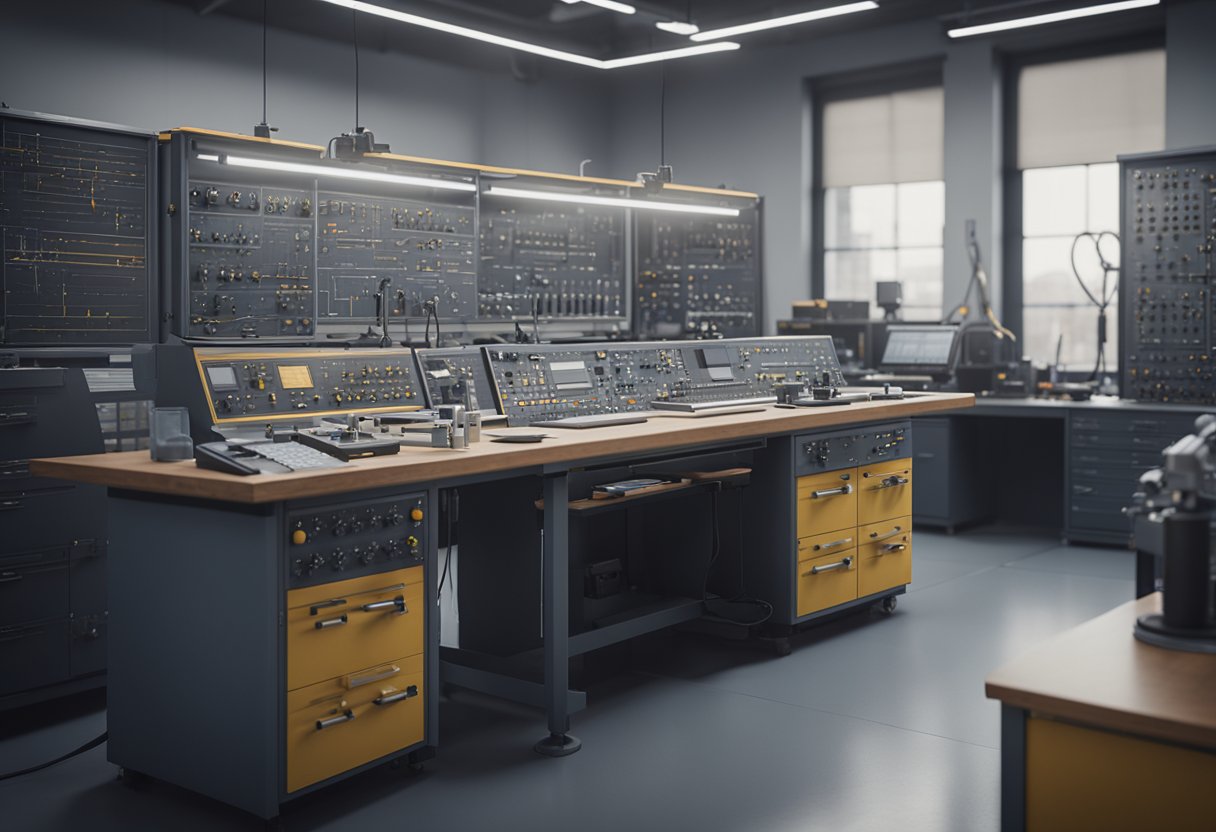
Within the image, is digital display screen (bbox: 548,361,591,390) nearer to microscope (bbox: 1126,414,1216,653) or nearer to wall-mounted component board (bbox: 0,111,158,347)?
wall-mounted component board (bbox: 0,111,158,347)

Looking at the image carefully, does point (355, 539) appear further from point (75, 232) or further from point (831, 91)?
point (831, 91)

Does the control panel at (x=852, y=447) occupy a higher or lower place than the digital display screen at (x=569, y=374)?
lower

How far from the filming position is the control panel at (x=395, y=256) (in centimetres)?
613

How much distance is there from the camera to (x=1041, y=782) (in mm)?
1715

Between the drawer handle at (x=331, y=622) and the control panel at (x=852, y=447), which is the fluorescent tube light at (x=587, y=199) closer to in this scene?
the control panel at (x=852, y=447)

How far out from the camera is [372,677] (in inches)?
113

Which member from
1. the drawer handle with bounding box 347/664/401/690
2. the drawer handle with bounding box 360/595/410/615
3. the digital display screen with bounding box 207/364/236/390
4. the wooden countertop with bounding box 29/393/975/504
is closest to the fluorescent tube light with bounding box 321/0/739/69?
the digital display screen with bounding box 207/364/236/390

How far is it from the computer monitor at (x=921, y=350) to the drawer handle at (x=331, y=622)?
4.88m

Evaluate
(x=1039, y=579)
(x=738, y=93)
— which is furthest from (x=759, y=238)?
(x=1039, y=579)

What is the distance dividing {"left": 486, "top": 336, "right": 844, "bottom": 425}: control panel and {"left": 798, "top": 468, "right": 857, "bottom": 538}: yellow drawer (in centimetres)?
57

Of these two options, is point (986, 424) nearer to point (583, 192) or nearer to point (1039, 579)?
point (1039, 579)

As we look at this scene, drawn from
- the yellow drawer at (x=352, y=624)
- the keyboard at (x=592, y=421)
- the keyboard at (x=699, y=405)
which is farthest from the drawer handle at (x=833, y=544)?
the yellow drawer at (x=352, y=624)

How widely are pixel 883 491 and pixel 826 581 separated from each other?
0.54 m

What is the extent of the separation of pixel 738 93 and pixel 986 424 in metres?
3.14
